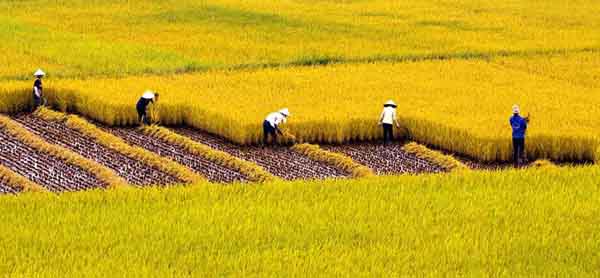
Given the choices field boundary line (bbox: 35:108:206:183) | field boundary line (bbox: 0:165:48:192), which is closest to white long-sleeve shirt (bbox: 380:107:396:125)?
field boundary line (bbox: 35:108:206:183)

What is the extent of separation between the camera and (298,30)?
102 feet

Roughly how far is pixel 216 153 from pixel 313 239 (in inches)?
195

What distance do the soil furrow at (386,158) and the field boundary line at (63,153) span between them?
3017 mm

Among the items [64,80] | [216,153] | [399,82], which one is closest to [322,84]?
[399,82]

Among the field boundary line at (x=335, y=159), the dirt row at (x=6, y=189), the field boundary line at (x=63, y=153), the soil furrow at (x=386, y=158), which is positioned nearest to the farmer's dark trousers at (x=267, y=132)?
the field boundary line at (x=335, y=159)

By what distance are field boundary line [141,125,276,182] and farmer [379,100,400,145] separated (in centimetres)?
197

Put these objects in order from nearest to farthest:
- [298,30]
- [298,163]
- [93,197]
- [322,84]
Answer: [93,197] → [298,163] → [322,84] → [298,30]

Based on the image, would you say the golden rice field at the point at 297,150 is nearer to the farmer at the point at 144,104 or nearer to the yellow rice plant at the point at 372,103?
the yellow rice plant at the point at 372,103

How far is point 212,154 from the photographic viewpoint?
16438mm

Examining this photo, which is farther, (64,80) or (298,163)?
(64,80)

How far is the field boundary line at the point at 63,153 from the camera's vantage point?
1491cm

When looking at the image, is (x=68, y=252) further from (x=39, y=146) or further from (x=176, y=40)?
(x=176, y=40)

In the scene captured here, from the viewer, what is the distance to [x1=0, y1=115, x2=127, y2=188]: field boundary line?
1491 cm

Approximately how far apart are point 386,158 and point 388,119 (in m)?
0.68
